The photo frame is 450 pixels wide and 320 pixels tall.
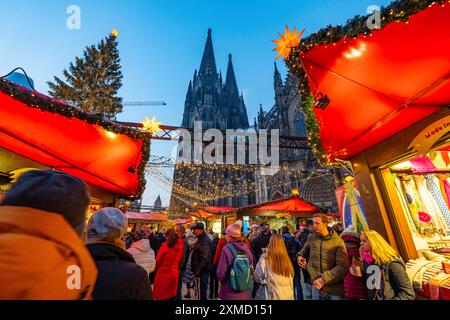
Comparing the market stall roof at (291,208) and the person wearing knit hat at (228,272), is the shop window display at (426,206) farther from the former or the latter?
the market stall roof at (291,208)

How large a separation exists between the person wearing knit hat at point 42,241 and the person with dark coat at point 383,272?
280 cm

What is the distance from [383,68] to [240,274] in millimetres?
3175

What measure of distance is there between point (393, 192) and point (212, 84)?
175 ft

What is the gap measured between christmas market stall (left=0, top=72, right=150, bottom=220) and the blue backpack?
307cm

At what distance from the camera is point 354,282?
2697 millimetres

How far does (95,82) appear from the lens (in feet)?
33.7

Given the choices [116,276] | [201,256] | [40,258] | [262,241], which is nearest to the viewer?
[40,258]

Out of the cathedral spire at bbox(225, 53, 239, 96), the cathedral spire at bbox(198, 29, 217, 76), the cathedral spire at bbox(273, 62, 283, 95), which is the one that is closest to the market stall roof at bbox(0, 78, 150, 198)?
the cathedral spire at bbox(273, 62, 283, 95)

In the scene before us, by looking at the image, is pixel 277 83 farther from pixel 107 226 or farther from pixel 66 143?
pixel 107 226

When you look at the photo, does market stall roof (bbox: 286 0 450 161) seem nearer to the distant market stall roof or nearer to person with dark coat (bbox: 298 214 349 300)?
person with dark coat (bbox: 298 214 349 300)

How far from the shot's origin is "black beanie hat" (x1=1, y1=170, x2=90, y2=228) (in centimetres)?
70

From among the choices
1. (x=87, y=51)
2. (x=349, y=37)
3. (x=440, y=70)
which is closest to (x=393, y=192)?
(x=440, y=70)

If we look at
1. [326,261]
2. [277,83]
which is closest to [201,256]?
[326,261]
